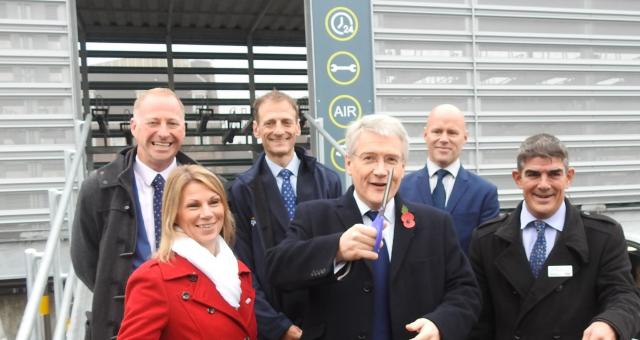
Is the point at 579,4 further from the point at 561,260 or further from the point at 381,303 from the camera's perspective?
the point at 381,303

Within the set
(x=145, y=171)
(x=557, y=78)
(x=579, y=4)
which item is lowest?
(x=145, y=171)

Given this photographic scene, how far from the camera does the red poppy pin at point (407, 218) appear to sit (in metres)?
1.74

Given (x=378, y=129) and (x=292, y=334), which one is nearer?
(x=378, y=129)

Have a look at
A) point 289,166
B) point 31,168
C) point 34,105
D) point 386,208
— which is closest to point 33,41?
point 34,105

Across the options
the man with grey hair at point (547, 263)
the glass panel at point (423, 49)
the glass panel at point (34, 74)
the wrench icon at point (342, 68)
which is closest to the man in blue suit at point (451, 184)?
the man with grey hair at point (547, 263)

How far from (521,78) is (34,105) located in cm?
440

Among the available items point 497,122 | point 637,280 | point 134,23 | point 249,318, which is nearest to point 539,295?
point 249,318

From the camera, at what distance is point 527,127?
17.8 ft

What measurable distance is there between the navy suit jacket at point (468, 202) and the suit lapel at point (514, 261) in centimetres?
42

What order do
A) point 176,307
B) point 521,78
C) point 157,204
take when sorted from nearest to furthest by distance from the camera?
point 176,307
point 157,204
point 521,78

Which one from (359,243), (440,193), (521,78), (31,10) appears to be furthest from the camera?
(521,78)

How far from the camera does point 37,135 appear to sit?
4332mm

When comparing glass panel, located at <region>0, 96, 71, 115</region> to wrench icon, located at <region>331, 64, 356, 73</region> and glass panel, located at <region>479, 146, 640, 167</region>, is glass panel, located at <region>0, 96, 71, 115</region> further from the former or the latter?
glass panel, located at <region>479, 146, 640, 167</region>

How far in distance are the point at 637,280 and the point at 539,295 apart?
6.68 feet
